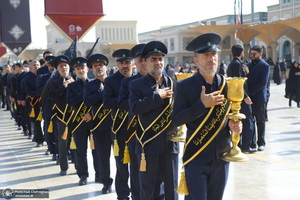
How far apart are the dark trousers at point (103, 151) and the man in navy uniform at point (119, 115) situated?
2.09ft

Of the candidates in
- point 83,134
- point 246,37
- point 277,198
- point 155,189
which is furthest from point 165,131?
point 246,37

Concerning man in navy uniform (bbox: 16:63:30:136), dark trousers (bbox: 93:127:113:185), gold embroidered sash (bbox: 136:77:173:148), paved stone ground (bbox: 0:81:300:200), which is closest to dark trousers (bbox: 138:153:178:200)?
gold embroidered sash (bbox: 136:77:173:148)

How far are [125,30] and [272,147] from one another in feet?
307

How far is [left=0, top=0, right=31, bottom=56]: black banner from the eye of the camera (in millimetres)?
15743

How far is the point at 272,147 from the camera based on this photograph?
9.27 m

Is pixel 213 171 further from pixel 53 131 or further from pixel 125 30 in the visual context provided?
pixel 125 30

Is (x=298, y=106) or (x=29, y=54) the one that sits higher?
(x=29, y=54)

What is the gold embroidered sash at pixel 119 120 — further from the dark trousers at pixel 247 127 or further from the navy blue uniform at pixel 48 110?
the navy blue uniform at pixel 48 110

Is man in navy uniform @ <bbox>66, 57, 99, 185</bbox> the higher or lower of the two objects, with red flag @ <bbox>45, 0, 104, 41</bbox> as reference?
lower

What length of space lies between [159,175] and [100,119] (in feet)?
6.44

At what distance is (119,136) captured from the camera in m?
5.98

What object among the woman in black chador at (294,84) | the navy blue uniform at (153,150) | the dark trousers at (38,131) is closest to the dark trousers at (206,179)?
the navy blue uniform at (153,150)

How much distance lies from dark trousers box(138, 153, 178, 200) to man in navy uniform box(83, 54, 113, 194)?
6.04 ft

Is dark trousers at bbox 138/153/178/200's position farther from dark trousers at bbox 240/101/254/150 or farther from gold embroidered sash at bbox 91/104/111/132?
dark trousers at bbox 240/101/254/150
